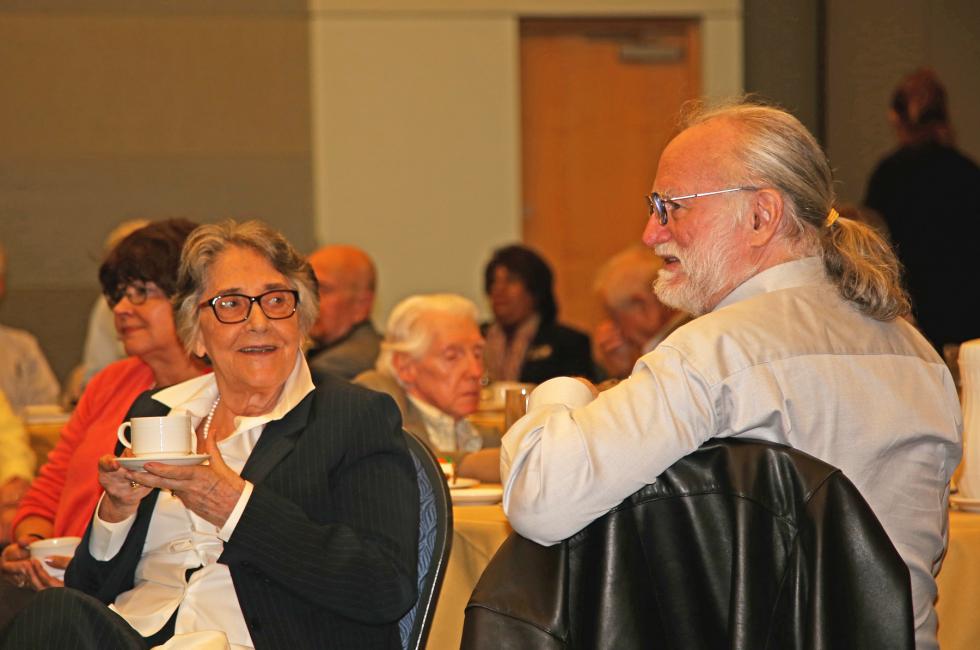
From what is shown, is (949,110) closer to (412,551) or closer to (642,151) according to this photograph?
(642,151)

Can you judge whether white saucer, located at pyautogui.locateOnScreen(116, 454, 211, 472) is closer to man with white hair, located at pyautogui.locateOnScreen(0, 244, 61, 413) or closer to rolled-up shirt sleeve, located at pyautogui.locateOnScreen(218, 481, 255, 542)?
rolled-up shirt sleeve, located at pyautogui.locateOnScreen(218, 481, 255, 542)

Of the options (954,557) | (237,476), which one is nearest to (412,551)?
(237,476)

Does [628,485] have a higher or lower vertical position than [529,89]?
lower

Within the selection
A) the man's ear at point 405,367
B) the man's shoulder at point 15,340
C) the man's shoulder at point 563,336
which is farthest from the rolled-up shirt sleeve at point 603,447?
the man's shoulder at point 563,336

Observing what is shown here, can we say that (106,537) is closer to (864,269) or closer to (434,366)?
(864,269)

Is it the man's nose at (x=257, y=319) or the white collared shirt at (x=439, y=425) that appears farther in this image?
the white collared shirt at (x=439, y=425)

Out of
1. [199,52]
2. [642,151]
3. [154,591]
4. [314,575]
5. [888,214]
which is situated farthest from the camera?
[642,151]

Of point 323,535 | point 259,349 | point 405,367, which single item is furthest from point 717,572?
point 405,367

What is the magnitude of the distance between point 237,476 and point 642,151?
6.44 meters

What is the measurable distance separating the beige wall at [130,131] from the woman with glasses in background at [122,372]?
182 inches

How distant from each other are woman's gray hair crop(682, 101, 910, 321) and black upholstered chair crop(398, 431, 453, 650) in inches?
30.5

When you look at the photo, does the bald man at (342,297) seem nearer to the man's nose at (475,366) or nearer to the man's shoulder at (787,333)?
the man's nose at (475,366)

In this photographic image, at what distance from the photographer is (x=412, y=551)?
84.9 inches

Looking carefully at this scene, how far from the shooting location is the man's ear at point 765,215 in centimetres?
193
